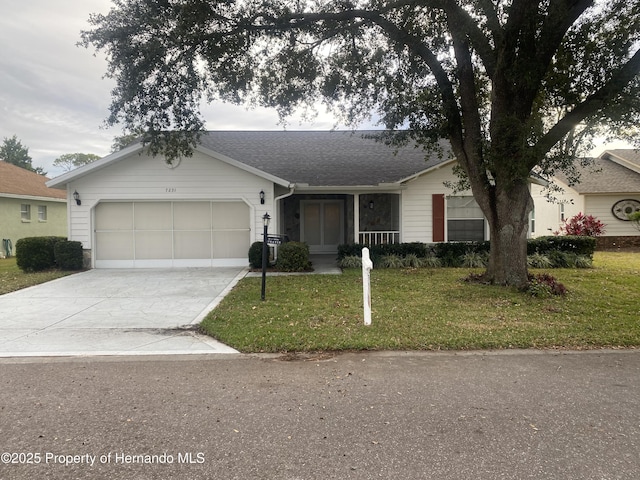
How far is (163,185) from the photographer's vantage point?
12695 mm

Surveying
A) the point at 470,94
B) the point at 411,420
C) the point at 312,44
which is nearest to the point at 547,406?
the point at 411,420

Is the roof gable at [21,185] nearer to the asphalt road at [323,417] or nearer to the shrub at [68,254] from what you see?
the shrub at [68,254]

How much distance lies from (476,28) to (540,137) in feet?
8.57

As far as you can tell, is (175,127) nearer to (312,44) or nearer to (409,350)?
(312,44)

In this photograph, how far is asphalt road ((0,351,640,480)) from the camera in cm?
254

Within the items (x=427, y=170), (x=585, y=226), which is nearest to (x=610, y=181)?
(x=585, y=226)

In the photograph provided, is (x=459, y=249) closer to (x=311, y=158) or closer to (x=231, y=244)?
(x=311, y=158)

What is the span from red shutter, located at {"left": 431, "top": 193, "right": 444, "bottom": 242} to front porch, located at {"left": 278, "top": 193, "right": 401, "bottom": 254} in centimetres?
180

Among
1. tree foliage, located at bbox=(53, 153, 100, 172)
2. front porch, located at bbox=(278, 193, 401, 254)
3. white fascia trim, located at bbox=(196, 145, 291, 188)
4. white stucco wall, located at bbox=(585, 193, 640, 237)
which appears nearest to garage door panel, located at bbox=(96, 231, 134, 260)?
white fascia trim, located at bbox=(196, 145, 291, 188)

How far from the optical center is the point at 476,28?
8.10m

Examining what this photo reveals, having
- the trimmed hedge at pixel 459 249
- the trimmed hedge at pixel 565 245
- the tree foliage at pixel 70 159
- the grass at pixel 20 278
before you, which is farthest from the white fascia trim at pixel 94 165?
the tree foliage at pixel 70 159

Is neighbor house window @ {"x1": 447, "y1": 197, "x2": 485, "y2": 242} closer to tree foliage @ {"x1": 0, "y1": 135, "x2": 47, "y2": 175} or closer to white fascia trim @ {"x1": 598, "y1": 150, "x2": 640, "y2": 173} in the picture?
white fascia trim @ {"x1": 598, "y1": 150, "x2": 640, "y2": 173}

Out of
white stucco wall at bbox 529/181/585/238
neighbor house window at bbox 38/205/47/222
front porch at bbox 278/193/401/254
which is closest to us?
front porch at bbox 278/193/401/254

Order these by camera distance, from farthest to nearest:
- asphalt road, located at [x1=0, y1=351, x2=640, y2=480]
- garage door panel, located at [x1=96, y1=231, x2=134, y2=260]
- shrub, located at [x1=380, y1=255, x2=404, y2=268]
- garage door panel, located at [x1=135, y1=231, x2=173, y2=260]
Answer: garage door panel, located at [x1=135, y1=231, x2=173, y2=260] < garage door panel, located at [x1=96, y1=231, x2=134, y2=260] < shrub, located at [x1=380, y1=255, x2=404, y2=268] < asphalt road, located at [x1=0, y1=351, x2=640, y2=480]
